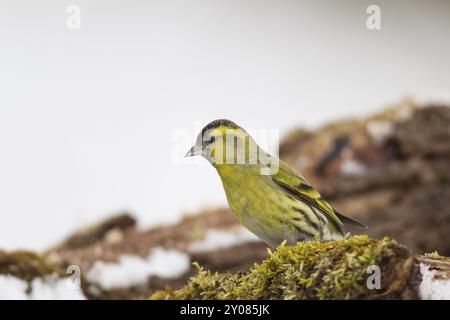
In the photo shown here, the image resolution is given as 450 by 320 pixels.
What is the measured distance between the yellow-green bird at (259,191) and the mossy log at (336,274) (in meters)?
0.55

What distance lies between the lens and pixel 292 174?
167 inches

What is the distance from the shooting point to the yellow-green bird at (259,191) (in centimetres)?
398

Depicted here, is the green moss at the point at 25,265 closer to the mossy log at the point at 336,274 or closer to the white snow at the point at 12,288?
the white snow at the point at 12,288

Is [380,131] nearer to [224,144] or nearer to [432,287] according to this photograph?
[224,144]

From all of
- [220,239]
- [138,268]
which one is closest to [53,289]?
[138,268]

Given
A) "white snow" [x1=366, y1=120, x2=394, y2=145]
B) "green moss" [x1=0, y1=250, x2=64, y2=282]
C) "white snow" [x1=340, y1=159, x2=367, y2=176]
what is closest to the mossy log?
"green moss" [x1=0, y1=250, x2=64, y2=282]

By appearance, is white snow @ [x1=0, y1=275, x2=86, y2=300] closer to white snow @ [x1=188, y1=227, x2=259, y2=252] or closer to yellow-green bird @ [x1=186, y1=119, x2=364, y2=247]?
yellow-green bird @ [x1=186, y1=119, x2=364, y2=247]

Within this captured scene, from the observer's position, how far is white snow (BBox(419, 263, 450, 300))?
9.82 ft

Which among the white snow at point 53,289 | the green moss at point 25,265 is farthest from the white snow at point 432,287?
the green moss at point 25,265

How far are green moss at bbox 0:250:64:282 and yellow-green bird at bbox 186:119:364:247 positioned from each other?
5.20 ft

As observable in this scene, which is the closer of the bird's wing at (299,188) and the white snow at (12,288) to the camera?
the bird's wing at (299,188)

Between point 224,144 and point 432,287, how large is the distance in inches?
60.9

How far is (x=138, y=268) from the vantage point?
6227 mm
